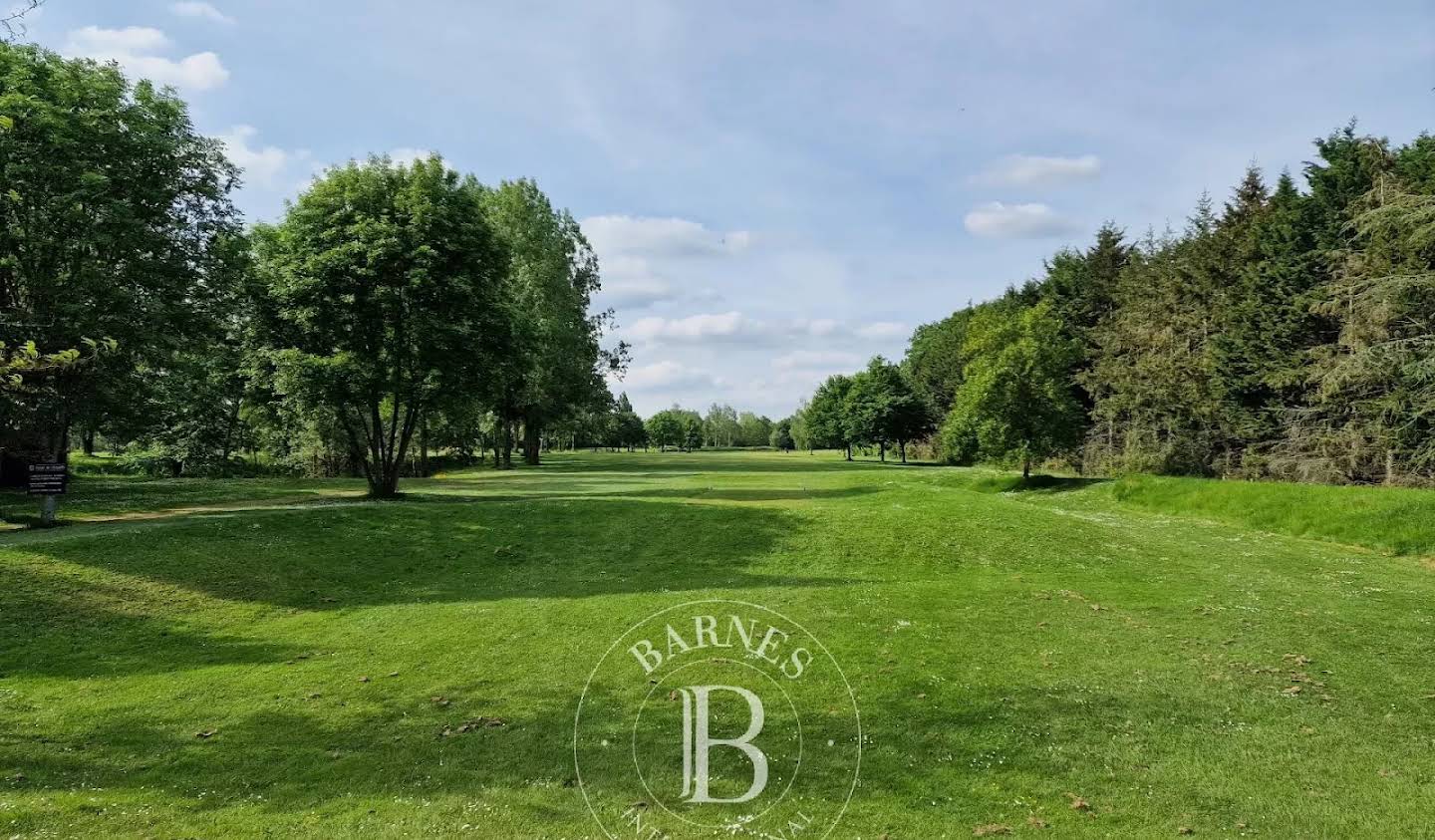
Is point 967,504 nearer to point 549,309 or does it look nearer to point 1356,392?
point 1356,392

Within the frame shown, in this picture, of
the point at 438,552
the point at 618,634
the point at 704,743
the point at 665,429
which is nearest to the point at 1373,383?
the point at 618,634

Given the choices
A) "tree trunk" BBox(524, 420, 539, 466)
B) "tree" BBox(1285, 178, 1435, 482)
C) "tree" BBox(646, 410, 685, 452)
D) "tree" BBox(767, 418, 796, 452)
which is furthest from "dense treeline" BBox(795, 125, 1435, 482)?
"tree" BBox(767, 418, 796, 452)

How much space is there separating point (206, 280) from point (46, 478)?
9.01 metres

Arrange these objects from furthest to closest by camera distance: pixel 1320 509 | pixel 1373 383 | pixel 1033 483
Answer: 1. pixel 1033 483
2. pixel 1373 383
3. pixel 1320 509

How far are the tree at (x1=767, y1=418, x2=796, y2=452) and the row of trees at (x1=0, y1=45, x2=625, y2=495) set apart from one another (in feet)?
497

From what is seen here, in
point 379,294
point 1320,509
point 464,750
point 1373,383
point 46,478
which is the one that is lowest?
point 464,750

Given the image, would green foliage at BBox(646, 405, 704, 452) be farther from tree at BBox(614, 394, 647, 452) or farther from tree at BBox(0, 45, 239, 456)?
tree at BBox(0, 45, 239, 456)

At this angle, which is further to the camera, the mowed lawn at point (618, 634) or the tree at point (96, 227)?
the tree at point (96, 227)

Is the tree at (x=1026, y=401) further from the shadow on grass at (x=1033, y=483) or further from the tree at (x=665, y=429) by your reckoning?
the tree at (x=665, y=429)

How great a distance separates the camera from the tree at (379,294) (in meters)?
25.1

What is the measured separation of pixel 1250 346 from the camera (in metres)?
40.0

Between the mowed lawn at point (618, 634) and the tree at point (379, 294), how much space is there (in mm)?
5668

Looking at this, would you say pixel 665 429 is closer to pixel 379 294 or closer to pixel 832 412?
pixel 832 412

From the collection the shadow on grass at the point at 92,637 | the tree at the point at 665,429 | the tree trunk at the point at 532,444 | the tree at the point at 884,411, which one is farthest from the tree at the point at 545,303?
the tree at the point at 665,429
